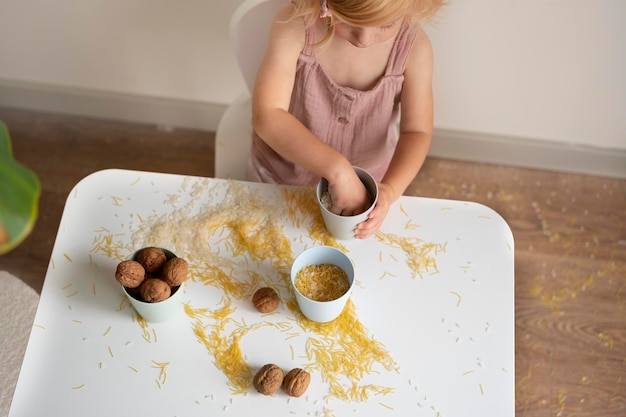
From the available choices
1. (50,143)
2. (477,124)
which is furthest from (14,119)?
(477,124)

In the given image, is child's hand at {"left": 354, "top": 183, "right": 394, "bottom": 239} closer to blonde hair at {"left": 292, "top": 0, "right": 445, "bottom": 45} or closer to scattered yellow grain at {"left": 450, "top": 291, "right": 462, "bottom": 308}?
scattered yellow grain at {"left": 450, "top": 291, "right": 462, "bottom": 308}

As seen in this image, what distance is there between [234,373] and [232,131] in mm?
681

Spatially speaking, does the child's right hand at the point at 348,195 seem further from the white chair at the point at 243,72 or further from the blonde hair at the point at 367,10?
the white chair at the point at 243,72

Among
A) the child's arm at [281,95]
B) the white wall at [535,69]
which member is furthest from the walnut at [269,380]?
the white wall at [535,69]

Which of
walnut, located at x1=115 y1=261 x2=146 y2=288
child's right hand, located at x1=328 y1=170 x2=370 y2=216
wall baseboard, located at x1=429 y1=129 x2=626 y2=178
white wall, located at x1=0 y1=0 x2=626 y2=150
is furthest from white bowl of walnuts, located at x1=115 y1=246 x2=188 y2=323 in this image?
wall baseboard, located at x1=429 y1=129 x2=626 y2=178

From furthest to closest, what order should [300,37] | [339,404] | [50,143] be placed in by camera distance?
[50,143] → [300,37] → [339,404]

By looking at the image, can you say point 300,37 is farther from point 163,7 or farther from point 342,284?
point 163,7

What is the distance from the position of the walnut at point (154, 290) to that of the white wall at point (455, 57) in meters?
0.91

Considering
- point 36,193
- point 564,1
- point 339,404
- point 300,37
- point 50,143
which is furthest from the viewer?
point 50,143

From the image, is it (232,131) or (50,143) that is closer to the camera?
(232,131)

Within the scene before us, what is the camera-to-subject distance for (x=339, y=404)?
2.87 feet

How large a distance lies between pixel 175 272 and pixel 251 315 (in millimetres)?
139

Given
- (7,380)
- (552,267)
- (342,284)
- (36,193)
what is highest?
(36,193)

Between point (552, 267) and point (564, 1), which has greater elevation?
point (564, 1)
